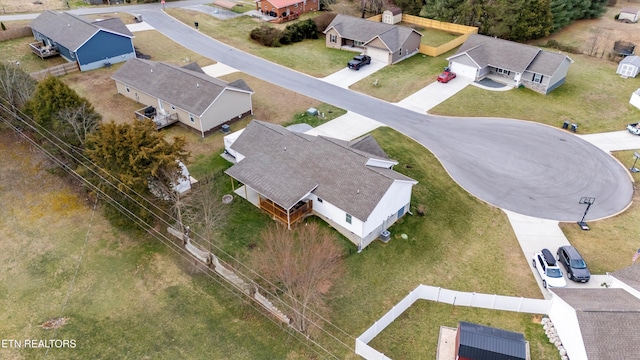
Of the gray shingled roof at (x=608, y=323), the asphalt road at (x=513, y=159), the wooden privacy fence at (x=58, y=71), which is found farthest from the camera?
the wooden privacy fence at (x=58, y=71)

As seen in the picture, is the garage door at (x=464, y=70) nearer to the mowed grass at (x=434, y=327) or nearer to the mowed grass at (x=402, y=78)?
the mowed grass at (x=402, y=78)

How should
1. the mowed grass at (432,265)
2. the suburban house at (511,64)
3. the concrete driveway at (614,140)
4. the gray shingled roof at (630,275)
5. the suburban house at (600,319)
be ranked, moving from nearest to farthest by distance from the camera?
the suburban house at (600,319) < the gray shingled roof at (630,275) < the mowed grass at (432,265) < the concrete driveway at (614,140) < the suburban house at (511,64)

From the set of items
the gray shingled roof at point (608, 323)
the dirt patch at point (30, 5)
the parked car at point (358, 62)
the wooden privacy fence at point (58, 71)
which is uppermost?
the dirt patch at point (30, 5)

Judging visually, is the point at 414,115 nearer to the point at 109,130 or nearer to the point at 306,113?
the point at 306,113

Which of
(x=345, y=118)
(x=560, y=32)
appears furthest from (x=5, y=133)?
(x=560, y=32)

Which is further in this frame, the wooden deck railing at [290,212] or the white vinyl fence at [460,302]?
the wooden deck railing at [290,212]

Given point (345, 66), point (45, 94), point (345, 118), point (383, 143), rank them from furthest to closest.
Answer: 1. point (345, 66)
2. point (345, 118)
3. point (383, 143)
4. point (45, 94)

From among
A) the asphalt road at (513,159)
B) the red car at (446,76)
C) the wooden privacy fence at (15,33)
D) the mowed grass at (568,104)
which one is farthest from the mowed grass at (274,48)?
the wooden privacy fence at (15,33)
